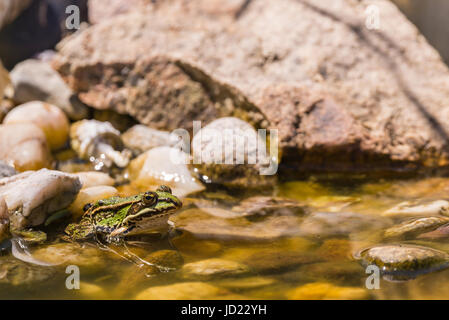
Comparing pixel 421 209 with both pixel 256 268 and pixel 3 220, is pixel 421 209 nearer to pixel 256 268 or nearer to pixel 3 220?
pixel 256 268

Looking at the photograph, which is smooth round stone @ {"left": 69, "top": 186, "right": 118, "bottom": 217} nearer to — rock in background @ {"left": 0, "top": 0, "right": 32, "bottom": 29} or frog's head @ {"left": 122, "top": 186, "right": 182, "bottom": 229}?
frog's head @ {"left": 122, "top": 186, "right": 182, "bottom": 229}

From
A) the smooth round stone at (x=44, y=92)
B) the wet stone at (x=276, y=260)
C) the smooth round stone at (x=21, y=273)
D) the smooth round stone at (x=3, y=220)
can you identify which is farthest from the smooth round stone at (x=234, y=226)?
the smooth round stone at (x=44, y=92)

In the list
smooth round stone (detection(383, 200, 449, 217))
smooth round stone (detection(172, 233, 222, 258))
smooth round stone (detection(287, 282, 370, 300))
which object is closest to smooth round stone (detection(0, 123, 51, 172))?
smooth round stone (detection(172, 233, 222, 258))

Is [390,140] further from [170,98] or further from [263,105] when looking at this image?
[170,98]

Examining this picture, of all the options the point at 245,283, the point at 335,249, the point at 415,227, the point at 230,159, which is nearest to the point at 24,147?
the point at 230,159

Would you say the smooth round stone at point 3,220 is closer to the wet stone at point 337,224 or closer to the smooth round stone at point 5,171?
the smooth round stone at point 5,171

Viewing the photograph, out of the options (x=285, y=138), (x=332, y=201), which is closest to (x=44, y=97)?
(x=285, y=138)
